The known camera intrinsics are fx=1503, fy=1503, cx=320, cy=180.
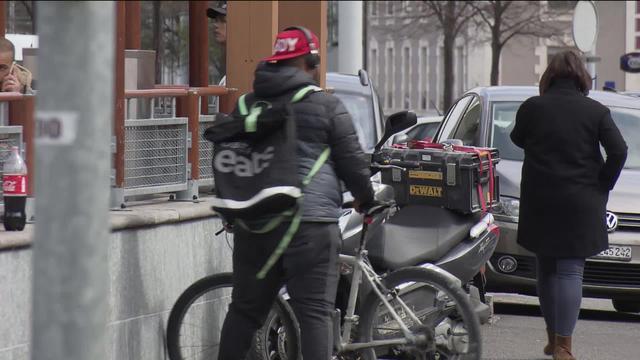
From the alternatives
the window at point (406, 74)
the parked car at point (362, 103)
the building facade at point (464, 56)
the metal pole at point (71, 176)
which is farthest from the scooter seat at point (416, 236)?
the window at point (406, 74)

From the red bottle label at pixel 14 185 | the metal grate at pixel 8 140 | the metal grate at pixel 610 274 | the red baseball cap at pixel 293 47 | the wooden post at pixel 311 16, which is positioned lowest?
the metal grate at pixel 610 274

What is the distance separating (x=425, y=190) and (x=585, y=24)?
13.8m

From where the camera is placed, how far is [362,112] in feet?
48.3

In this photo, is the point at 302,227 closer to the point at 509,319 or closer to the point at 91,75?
the point at 91,75

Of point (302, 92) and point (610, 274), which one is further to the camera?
point (610, 274)

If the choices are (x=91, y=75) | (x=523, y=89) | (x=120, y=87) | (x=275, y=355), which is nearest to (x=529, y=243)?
(x=275, y=355)

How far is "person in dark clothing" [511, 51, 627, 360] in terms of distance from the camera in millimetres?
7887

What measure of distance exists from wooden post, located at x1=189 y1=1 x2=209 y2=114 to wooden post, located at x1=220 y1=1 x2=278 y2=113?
6.06 metres

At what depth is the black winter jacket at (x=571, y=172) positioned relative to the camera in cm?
789

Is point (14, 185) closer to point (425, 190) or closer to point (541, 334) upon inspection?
point (425, 190)

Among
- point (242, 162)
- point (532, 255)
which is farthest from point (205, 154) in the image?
point (532, 255)

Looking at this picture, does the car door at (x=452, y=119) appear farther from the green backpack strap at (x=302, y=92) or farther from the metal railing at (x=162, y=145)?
the green backpack strap at (x=302, y=92)

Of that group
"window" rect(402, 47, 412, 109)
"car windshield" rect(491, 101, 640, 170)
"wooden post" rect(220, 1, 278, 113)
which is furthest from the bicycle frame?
"window" rect(402, 47, 412, 109)

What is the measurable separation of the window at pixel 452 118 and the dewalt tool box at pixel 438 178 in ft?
11.6
